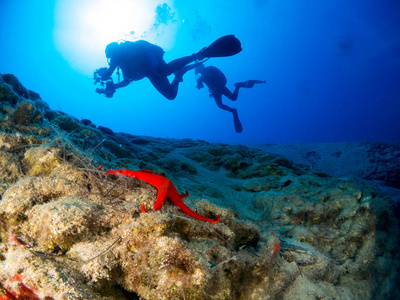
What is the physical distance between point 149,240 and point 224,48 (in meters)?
11.3

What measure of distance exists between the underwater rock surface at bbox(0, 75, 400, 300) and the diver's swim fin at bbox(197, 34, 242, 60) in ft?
30.7

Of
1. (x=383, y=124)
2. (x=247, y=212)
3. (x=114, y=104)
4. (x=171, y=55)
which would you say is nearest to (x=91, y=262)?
(x=247, y=212)

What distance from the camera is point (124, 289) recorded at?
4.23ft

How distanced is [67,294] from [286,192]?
3.68 m

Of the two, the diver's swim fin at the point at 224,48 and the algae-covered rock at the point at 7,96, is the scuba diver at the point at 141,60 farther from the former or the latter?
the algae-covered rock at the point at 7,96

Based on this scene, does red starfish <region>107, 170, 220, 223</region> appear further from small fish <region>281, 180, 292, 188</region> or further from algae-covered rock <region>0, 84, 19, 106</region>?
algae-covered rock <region>0, 84, 19, 106</region>

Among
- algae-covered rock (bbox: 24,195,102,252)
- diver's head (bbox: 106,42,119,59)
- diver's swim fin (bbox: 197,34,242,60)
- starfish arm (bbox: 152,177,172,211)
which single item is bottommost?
algae-covered rock (bbox: 24,195,102,252)

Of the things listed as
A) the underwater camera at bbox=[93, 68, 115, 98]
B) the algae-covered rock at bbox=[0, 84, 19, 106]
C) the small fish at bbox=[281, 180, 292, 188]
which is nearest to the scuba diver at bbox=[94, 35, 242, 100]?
the underwater camera at bbox=[93, 68, 115, 98]

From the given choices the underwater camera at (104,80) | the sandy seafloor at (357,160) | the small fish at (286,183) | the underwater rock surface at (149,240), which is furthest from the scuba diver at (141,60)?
the small fish at (286,183)

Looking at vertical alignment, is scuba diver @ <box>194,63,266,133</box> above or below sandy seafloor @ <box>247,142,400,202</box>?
above

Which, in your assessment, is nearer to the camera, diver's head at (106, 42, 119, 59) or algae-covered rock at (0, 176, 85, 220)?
algae-covered rock at (0, 176, 85, 220)

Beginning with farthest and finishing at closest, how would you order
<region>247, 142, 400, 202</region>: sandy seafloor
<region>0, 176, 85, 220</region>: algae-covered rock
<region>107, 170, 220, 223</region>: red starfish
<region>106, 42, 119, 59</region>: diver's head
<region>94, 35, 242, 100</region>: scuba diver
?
1. <region>94, 35, 242, 100</region>: scuba diver
2. <region>106, 42, 119, 59</region>: diver's head
3. <region>247, 142, 400, 202</region>: sandy seafloor
4. <region>107, 170, 220, 223</region>: red starfish
5. <region>0, 176, 85, 220</region>: algae-covered rock

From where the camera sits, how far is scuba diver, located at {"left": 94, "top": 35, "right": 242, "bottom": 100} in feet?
34.2

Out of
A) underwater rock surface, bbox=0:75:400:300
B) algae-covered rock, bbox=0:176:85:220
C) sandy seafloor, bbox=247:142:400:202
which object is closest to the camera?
underwater rock surface, bbox=0:75:400:300
